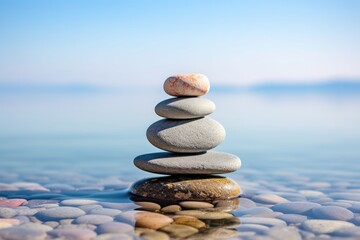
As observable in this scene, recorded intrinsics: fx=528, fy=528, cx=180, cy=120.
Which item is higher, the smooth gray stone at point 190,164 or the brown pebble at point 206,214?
the smooth gray stone at point 190,164

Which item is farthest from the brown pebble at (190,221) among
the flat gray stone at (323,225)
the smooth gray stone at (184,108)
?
the smooth gray stone at (184,108)

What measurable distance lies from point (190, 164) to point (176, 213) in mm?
823

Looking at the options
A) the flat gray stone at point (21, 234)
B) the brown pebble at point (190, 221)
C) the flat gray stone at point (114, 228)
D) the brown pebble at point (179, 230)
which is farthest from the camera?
the brown pebble at point (190, 221)

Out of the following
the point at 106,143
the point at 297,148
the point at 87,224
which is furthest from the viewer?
the point at 106,143

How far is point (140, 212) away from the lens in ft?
17.2

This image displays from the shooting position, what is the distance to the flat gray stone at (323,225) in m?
4.62

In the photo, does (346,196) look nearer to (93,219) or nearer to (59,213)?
(93,219)

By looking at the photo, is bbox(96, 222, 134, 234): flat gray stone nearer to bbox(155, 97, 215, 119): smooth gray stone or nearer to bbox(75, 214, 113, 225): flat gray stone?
bbox(75, 214, 113, 225): flat gray stone

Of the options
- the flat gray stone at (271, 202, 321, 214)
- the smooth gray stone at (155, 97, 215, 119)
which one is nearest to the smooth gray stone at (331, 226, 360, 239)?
the flat gray stone at (271, 202, 321, 214)

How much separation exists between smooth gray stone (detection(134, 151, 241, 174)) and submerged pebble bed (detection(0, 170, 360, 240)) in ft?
1.31

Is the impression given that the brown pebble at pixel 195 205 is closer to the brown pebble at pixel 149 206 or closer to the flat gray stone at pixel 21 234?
the brown pebble at pixel 149 206

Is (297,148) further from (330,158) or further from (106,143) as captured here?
(106,143)

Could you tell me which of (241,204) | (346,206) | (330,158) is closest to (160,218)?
(241,204)

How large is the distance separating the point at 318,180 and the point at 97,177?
3209 mm
